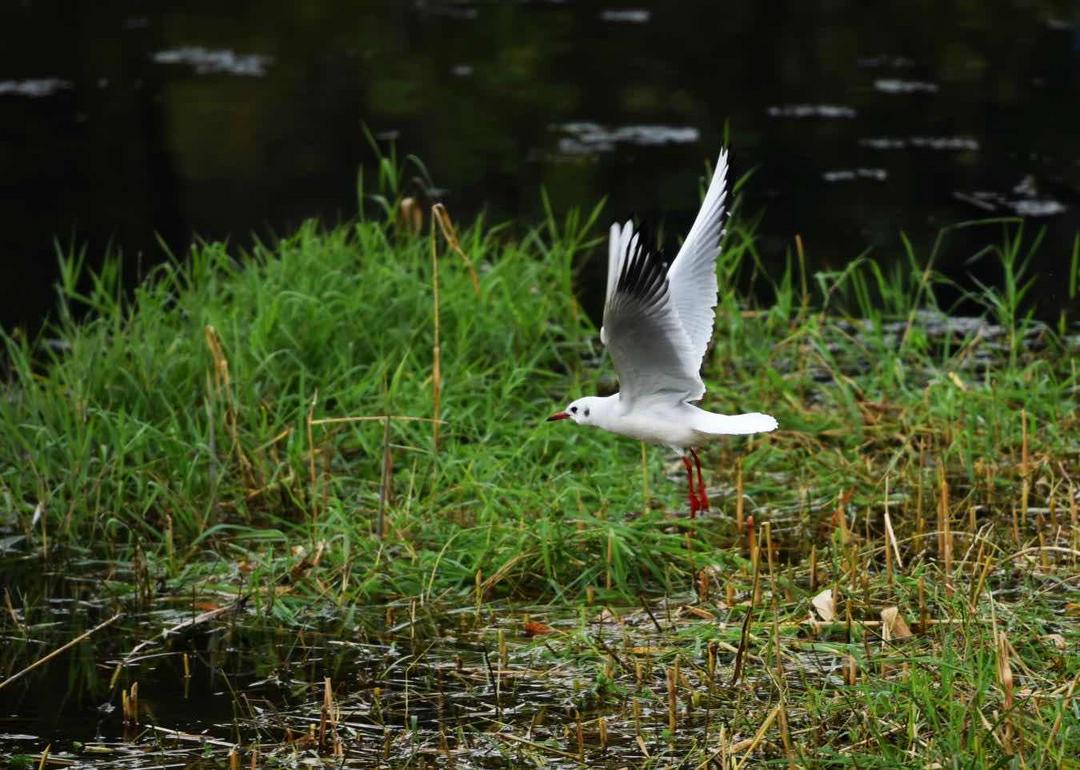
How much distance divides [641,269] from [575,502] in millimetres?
1277

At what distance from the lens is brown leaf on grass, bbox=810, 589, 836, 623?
5215 millimetres

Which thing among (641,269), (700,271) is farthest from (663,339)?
(700,271)

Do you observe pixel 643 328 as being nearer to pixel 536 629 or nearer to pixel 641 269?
pixel 641 269

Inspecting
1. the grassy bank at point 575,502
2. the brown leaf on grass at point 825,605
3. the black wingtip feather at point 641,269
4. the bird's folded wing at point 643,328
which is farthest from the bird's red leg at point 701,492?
the black wingtip feather at point 641,269

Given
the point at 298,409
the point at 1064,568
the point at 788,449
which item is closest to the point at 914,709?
the point at 1064,568

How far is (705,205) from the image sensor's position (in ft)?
19.1

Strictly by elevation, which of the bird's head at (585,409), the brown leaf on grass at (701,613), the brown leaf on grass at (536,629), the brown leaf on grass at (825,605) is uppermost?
the bird's head at (585,409)

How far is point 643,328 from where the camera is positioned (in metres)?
5.40

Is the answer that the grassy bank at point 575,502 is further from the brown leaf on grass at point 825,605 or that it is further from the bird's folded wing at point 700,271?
the bird's folded wing at point 700,271

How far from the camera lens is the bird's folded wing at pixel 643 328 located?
5.14m

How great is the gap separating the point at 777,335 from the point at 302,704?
3318 mm

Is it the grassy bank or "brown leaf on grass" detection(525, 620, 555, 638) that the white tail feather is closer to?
the grassy bank

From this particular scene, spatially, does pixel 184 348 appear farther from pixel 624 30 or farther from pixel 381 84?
pixel 624 30

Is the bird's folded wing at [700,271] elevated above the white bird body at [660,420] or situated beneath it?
elevated above
